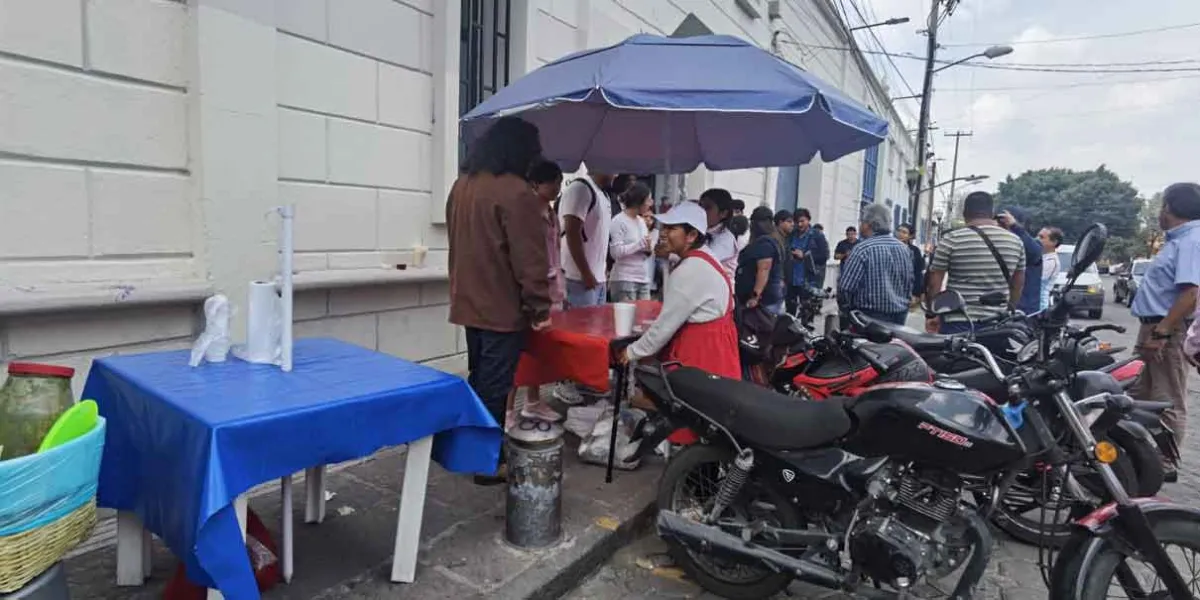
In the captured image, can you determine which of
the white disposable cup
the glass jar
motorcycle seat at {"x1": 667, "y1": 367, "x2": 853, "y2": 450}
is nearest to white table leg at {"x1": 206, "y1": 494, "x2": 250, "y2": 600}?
the glass jar

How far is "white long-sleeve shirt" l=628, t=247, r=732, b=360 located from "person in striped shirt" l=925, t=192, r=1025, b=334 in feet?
7.04

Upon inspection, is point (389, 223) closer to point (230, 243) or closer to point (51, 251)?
point (230, 243)

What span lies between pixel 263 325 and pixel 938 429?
2480mm

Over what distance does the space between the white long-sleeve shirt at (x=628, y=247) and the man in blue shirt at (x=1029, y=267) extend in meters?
3.12

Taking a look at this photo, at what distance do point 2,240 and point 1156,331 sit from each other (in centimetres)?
614

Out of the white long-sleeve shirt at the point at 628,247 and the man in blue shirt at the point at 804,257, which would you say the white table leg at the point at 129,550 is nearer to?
the white long-sleeve shirt at the point at 628,247

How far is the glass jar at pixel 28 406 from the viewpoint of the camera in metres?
1.72

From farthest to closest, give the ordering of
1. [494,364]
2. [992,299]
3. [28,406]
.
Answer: [992,299]
[494,364]
[28,406]

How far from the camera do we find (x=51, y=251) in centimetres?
279

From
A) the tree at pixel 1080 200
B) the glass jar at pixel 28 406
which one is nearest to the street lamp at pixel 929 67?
the glass jar at pixel 28 406

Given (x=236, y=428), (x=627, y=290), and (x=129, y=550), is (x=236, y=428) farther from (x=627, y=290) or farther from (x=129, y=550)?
(x=627, y=290)

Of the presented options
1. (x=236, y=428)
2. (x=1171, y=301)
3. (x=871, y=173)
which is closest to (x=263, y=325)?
(x=236, y=428)

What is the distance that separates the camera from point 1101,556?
2273 mm

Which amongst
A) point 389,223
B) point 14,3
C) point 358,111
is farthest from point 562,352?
point 14,3
